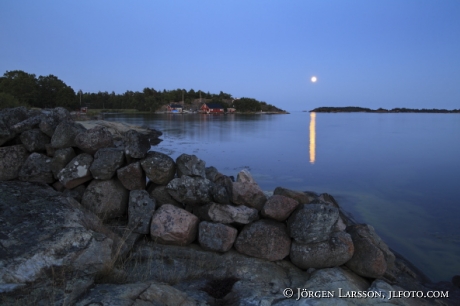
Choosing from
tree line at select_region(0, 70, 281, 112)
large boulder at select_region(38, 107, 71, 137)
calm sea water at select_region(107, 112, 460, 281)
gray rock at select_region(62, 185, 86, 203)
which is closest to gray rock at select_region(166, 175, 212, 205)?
gray rock at select_region(62, 185, 86, 203)

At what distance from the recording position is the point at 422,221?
9.43 meters

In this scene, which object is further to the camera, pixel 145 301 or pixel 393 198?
pixel 393 198

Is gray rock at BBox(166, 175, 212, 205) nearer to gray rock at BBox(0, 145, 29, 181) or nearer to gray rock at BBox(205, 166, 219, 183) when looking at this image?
gray rock at BBox(205, 166, 219, 183)

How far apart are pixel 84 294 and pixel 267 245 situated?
→ 2.38 m

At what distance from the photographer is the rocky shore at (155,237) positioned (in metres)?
3.39

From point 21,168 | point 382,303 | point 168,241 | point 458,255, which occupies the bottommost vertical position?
point 458,255

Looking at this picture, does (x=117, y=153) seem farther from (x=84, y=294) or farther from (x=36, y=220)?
(x=84, y=294)

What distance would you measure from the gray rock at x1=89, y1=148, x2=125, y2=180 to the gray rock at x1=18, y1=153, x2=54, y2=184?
2.98 ft

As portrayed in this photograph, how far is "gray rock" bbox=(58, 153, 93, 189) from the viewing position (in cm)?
515

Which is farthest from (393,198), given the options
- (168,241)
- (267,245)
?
(168,241)

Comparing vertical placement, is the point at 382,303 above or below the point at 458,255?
above

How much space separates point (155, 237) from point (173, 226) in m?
0.34

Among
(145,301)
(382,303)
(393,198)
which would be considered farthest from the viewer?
(393,198)

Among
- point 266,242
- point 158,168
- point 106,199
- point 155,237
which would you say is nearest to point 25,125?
point 106,199
